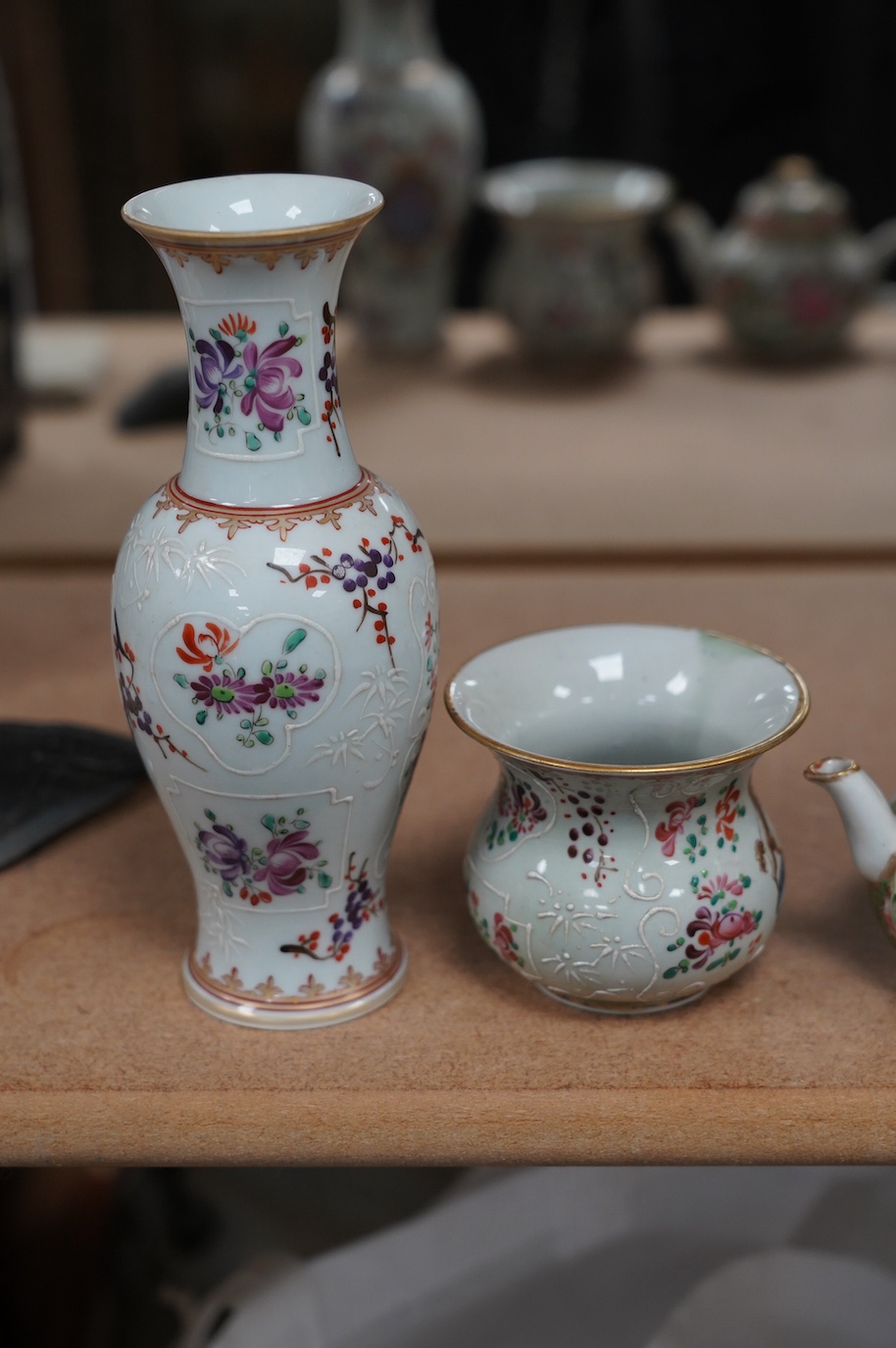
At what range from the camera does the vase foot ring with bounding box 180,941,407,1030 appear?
56cm

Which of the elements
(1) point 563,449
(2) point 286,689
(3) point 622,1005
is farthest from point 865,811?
(1) point 563,449

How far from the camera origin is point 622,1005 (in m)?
0.55

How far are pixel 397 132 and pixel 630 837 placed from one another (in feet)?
2.60

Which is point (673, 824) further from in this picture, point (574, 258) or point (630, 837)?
point (574, 258)

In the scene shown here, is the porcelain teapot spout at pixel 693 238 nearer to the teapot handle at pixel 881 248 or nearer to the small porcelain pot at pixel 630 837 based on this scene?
the teapot handle at pixel 881 248

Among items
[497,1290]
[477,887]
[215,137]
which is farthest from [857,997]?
[215,137]

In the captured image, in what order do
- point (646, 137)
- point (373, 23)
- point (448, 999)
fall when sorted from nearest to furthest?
1. point (448, 999)
2. point (373, 23)
3. point (646, 137)

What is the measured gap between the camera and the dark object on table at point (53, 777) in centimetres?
67

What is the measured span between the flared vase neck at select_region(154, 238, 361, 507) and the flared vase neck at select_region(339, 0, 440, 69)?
0.74 metres

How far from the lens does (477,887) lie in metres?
0.56

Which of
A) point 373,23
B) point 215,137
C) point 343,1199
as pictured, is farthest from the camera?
point 215,137

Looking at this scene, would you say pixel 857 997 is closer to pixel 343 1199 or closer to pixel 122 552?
pixel 122 552

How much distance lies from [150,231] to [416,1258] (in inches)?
18.7

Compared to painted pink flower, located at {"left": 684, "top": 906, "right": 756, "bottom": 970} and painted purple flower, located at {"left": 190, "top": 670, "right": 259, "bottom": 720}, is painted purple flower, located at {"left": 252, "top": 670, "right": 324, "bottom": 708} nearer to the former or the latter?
painted purple flower, located at {"left": 190, "top": 670, "right": 259, "bottom": 720}
